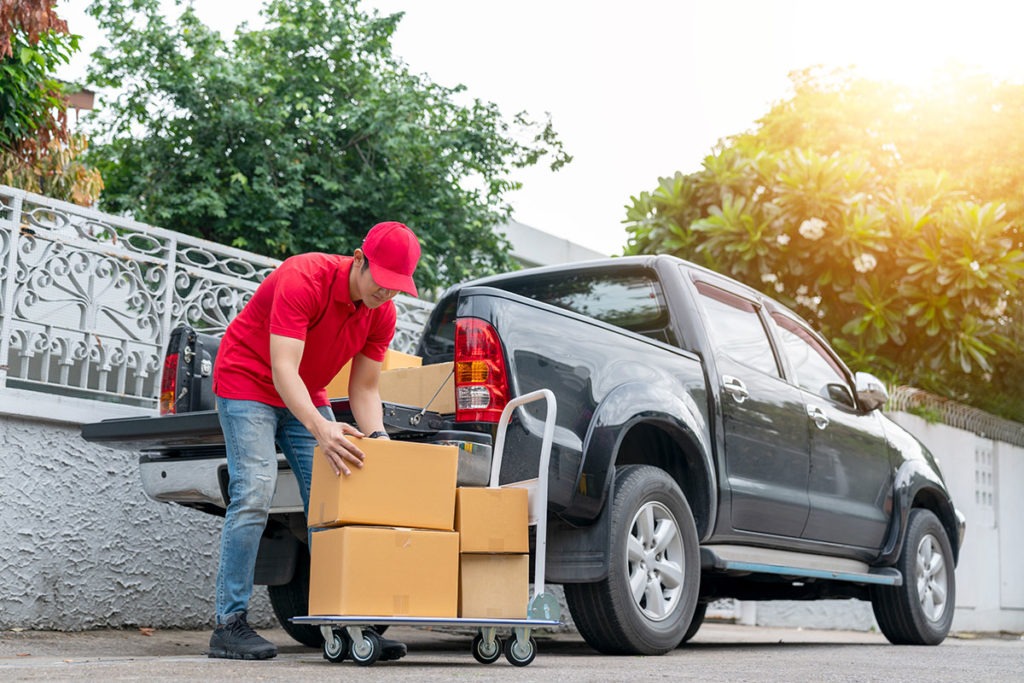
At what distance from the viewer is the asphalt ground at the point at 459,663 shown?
3.84 metres

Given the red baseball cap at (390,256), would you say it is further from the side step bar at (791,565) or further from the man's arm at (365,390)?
the side step bar at (791,565)

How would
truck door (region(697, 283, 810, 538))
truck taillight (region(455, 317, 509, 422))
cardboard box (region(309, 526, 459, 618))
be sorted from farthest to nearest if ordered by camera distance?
Result: truck door (region(697, 283, 810, 538)) → truck taillight (region(455, 317, 509, 422)) → cardboard box (region(309, 526, 459, 618))

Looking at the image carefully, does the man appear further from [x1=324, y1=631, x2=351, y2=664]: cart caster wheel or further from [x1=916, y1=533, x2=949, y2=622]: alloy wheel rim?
[x1=916, y1=533, x2=949, y2=622]: alloy wheel rim

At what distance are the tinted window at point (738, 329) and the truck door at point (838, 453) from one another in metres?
0.26

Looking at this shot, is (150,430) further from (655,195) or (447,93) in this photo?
(447,93)

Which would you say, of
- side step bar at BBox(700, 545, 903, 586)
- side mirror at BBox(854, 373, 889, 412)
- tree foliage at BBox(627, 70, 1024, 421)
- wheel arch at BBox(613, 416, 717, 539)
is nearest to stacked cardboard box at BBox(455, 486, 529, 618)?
wheel arch at BBox(613, 416, 717, 539)

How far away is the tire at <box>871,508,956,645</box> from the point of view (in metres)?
7.28

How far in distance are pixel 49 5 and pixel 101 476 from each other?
360 cm

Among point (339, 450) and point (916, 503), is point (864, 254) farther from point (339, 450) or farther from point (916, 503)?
point (339, 450)

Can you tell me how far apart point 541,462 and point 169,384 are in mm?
1849

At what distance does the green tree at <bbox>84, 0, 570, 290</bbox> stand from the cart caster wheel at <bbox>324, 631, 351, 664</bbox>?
12114mm

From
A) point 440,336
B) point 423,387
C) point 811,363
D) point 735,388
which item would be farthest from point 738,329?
point 423,387

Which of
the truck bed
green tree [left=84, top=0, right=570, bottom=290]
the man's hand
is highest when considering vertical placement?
green tree [left=84, top=0, right=570, bottom=290]

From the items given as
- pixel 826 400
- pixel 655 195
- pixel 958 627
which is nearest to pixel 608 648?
pixel 826 400
